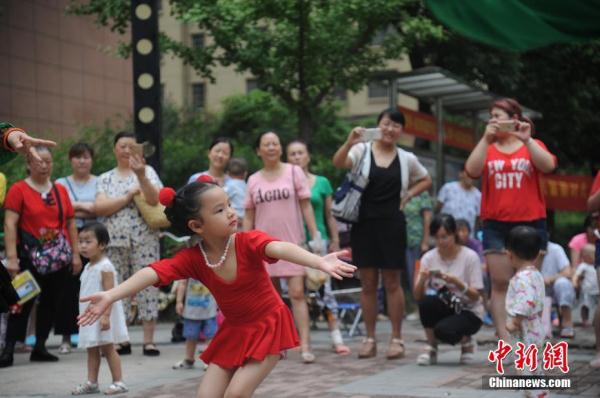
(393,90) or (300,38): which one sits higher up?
(300,38)

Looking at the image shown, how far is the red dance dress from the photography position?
5180 millimetres

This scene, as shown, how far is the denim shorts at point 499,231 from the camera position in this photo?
26.4ft

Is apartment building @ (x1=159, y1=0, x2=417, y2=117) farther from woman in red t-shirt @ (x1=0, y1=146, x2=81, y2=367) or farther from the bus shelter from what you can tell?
woman in red t-shirt @ (x1=0, y1=146, x2=81, y2=367)

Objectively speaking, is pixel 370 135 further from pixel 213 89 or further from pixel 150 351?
pixel 213 89

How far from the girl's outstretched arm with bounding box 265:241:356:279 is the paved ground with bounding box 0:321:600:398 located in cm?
207

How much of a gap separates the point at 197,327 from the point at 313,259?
394 cm

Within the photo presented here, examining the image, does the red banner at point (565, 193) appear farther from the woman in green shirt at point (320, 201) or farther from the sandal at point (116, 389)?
the sandal at point (116, 389)

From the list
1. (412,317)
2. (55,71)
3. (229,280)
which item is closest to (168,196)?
(229,280)

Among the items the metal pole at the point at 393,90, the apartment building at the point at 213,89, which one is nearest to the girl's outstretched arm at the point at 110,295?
the metal pole at the point at 393,90

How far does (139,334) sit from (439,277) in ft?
14.7

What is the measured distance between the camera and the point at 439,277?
8.21m

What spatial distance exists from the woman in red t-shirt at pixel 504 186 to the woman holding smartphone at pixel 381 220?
1.01 metres

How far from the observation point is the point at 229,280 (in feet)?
17.2

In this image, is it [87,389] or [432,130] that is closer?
[87,389]
